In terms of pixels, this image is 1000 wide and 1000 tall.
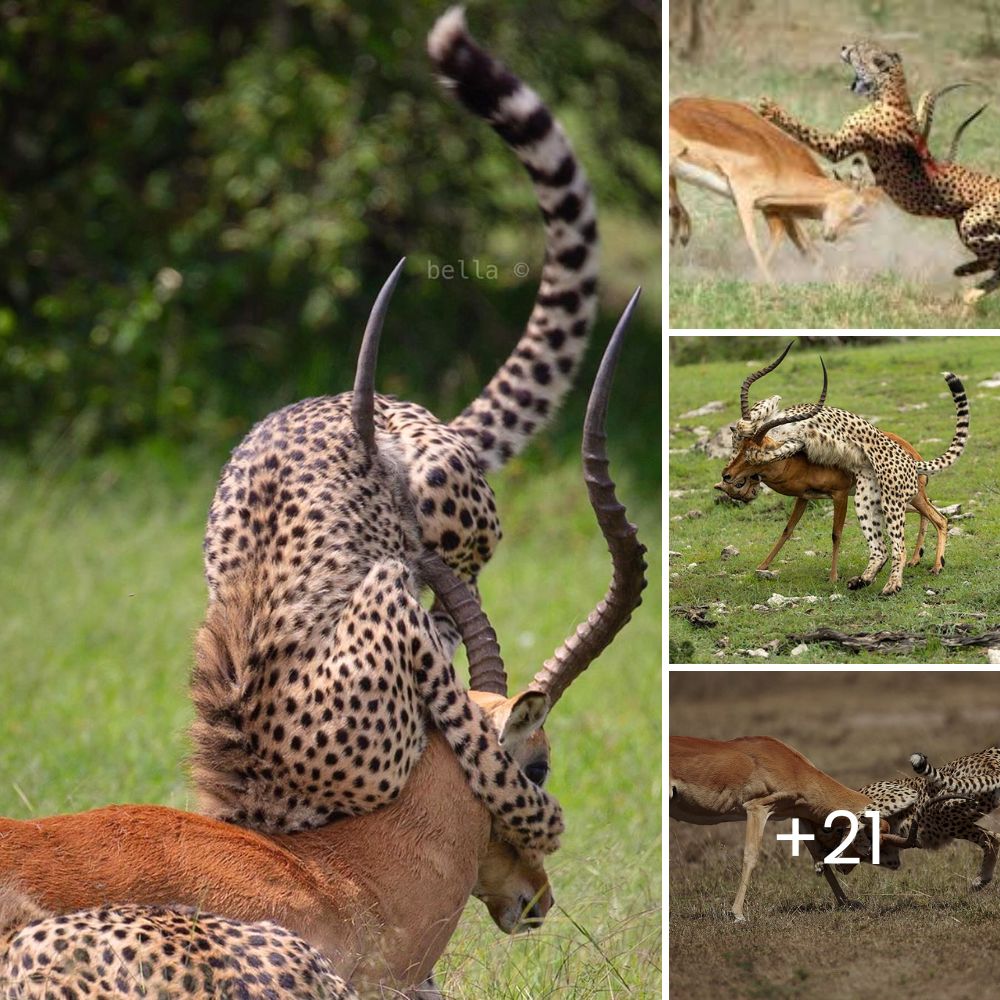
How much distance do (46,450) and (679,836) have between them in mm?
6581

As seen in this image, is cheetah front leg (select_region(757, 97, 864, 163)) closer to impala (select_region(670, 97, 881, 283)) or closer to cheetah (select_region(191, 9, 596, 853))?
impala (select_region(670, 97, 881, 283))

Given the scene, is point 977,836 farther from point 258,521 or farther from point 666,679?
point 258,521

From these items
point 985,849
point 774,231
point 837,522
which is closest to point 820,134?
point 774,231

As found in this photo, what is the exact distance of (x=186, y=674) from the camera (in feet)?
18.9

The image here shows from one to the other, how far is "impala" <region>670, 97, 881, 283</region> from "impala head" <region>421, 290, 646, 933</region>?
1.48 feet

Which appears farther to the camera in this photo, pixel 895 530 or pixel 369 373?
pixel 369 373

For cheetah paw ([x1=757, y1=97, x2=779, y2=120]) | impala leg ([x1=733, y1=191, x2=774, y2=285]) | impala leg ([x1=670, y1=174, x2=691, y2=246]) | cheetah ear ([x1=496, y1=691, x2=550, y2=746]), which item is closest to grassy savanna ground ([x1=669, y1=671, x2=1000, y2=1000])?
cheetah ear ([x1=496, y1=691, x2=550, y2=746])

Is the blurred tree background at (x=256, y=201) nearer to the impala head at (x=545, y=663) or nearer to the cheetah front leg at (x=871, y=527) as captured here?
the impala head at (x=545, y=663)

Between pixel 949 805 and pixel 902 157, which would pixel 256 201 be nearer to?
pixel 902 157

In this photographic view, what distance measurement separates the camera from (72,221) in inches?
456

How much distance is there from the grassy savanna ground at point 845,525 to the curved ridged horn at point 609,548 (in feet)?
0.50

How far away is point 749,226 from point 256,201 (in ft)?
22.9

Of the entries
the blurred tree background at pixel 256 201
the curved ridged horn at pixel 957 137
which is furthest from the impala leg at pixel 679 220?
the blurred tree background at pixel 256 201

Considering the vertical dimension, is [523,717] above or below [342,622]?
below
